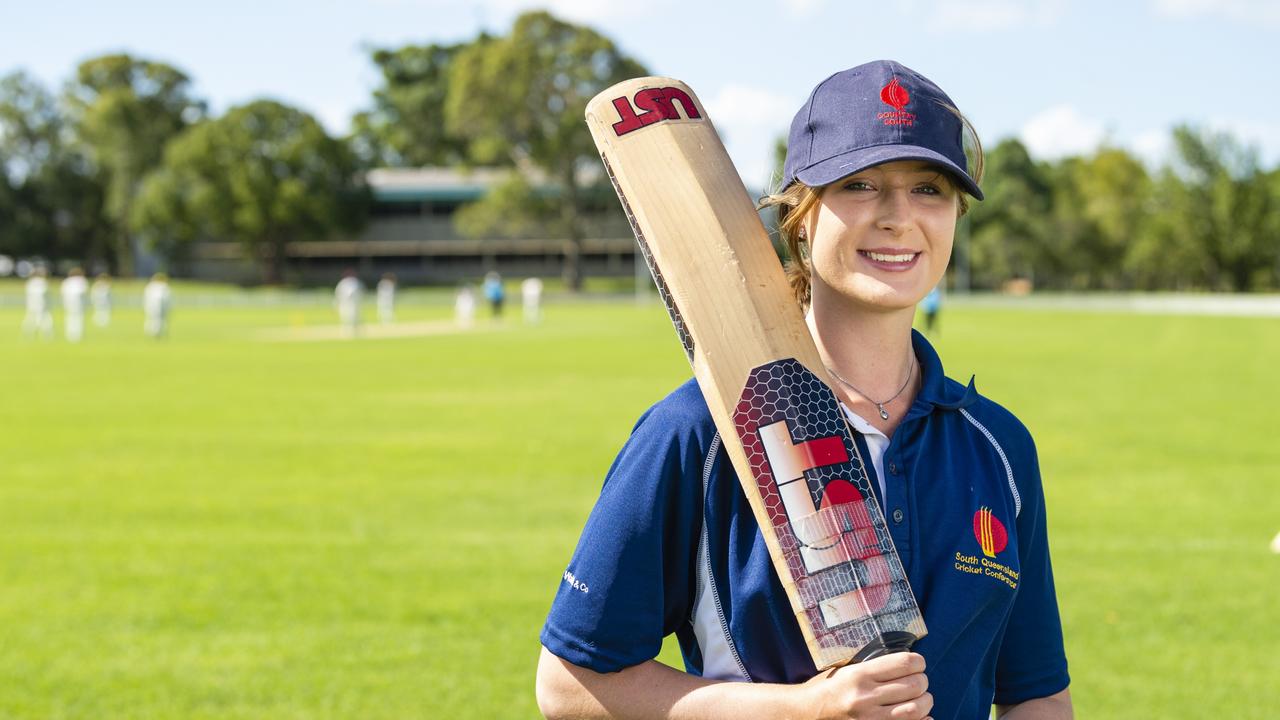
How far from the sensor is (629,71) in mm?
74625

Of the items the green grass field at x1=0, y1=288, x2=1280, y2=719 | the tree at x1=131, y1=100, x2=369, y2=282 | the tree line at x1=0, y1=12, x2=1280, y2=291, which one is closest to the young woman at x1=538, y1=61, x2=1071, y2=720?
the green grass field at x1=0, y1=288, x2=1280, y2=719

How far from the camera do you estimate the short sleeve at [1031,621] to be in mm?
2316

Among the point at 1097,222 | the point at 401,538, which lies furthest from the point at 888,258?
the point at 1097,222

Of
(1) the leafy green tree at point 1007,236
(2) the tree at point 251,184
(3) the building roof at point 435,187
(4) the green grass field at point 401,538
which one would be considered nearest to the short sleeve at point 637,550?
(4) the green grass field at point 401,538

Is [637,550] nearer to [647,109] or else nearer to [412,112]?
[647,109]

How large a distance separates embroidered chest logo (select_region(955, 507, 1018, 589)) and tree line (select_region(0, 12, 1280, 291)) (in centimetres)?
7144

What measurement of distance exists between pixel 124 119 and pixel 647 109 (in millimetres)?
92273

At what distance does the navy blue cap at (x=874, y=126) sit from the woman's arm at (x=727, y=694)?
0.78 metres

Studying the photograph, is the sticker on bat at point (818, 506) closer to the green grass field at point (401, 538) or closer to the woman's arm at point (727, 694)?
the woman's arm at point (727, 694)

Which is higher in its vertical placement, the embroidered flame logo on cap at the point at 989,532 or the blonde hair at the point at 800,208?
the blonde hair at the point at 800,208

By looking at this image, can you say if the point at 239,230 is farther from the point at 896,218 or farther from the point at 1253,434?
the point at 896,218

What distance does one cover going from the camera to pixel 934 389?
7.39ft

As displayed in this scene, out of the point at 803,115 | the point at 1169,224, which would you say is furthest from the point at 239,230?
the point at 803,115

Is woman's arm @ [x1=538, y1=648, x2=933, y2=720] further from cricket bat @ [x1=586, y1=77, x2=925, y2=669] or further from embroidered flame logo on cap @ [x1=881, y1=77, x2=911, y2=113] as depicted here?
embroidered flame logo on cap @ [x1=881, y1=77, x2=911, y2=113]
